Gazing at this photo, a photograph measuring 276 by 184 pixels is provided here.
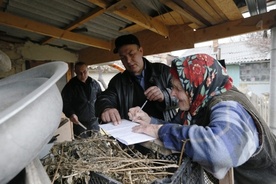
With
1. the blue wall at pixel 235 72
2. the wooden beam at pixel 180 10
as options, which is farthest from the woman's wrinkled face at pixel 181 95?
the blue wall at pixel 235 72

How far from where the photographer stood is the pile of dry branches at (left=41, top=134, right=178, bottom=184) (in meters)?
0.66

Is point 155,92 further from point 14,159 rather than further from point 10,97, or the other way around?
point 14,159

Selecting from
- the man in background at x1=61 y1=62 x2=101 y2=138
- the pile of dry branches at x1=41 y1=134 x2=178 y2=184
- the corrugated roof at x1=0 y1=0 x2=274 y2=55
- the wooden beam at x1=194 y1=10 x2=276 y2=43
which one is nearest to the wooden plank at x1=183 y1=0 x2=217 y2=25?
the corrugated roof at x1=0 y1=0 x2=274 y2=55

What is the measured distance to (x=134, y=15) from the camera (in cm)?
213

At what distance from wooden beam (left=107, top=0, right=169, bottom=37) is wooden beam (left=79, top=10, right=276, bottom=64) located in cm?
24

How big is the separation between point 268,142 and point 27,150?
0.87m

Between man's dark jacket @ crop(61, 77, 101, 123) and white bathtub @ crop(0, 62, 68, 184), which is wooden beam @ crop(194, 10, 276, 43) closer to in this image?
man's dark jacket @ crop(61, 77, 101, 123)

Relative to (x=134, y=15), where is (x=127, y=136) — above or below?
below

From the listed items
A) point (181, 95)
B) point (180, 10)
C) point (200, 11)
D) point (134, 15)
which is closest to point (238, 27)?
point (200, 11)

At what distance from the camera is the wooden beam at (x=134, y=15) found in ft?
6.17

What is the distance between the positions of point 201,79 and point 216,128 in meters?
0.32

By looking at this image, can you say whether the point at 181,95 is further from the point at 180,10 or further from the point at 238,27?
the point at 238,27

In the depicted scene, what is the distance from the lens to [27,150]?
1.35 feet

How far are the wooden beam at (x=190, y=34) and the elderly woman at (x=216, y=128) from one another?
1.60 metres
